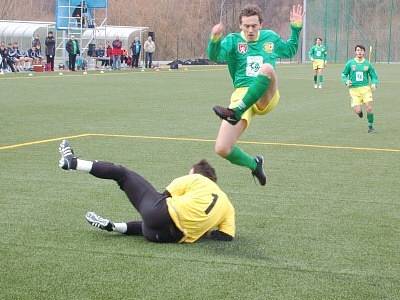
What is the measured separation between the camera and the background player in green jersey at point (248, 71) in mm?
8625

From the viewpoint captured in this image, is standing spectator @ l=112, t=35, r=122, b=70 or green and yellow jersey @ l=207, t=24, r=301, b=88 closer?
green and yellow jersey @ l=207, t=24, r=301, b=88

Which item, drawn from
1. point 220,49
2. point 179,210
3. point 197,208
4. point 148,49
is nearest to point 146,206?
point 179,210

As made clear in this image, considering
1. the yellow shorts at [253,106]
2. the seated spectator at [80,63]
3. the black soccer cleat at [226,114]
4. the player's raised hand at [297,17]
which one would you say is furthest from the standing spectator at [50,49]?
the black soccer cleat at [226,114]

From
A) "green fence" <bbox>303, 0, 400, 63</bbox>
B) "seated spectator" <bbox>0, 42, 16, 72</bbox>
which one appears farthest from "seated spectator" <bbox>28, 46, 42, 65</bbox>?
"green fence" <bbox>303, 0, 400, 63</bbox>

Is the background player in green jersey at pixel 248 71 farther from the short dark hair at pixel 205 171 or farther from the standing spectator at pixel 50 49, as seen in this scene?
the standing spectator at pixel 50 49

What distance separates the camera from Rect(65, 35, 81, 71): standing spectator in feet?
134

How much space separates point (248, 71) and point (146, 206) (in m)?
2.99

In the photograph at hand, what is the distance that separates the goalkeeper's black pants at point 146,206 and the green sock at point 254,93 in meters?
1.74

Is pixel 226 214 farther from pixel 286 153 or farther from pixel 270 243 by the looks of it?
pixel 286 153

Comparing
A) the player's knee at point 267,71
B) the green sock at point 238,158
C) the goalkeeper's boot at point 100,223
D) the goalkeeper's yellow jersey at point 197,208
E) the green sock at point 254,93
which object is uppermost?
the player's knee at point 267,71

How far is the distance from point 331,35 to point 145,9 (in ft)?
51.2

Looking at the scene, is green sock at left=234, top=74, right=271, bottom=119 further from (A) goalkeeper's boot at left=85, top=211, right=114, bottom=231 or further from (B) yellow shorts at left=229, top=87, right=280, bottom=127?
(A) goalkeeper's boot at left=85, top=211, right=114, bottom=231

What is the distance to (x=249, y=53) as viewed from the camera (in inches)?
377

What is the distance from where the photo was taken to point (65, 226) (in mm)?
7668
